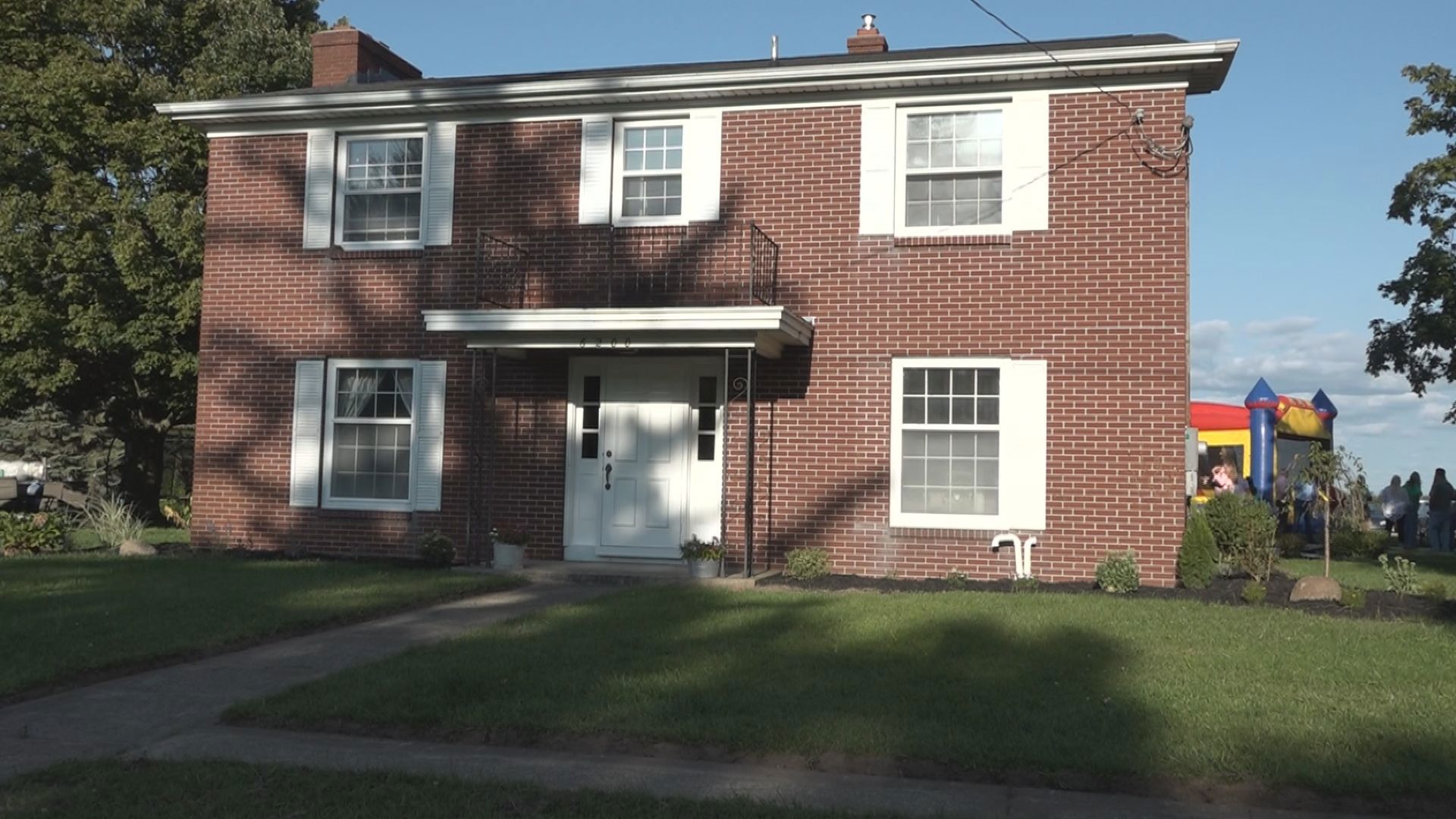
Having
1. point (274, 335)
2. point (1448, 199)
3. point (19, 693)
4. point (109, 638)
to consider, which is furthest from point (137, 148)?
point (1448, 199)

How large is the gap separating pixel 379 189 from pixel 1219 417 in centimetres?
1631

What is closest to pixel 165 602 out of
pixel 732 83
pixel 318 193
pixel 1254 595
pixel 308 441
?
pixel 308 441

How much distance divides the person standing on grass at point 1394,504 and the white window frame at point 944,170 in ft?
50.8

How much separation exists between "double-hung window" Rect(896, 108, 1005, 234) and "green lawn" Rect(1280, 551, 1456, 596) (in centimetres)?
543

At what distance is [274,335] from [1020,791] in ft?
40.4

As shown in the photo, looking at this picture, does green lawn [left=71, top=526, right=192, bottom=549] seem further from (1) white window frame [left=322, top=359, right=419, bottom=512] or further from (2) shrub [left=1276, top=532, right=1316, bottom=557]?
(2) shrub [left=1276, top=532, right=1316, bottom=557]

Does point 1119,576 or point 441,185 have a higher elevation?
point 441,185

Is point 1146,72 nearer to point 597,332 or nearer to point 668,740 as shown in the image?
point 597,332

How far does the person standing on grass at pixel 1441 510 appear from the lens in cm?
2292

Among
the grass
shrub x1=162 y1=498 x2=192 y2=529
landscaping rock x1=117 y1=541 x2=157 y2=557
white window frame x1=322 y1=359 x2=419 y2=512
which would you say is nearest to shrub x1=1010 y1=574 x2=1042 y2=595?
white window frame x1=322 y1=359 x2=419 y2=512

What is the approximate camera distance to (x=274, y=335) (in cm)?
1556

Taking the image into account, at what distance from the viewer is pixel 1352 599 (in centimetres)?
1121

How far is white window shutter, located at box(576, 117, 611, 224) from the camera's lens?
47.5ft

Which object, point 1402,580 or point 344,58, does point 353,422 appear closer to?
point 344,58
